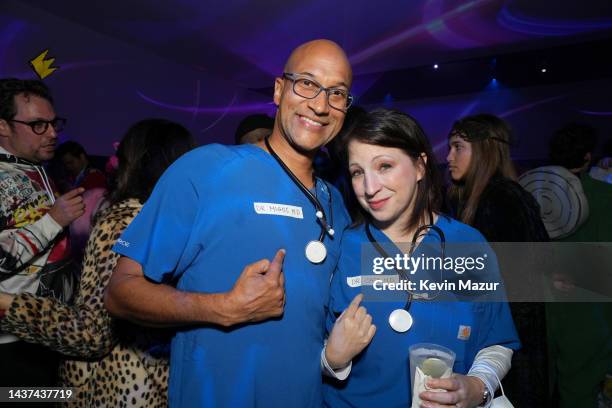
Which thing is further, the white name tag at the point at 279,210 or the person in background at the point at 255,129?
the person in background at the point at 255,129

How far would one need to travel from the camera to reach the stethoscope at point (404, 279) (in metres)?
1.38

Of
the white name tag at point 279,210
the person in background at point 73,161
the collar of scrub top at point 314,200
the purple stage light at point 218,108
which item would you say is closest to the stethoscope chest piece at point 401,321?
the collar of scrub top at point 314,200

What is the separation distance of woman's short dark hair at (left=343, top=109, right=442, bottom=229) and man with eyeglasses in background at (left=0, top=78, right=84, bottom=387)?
5.33 feet

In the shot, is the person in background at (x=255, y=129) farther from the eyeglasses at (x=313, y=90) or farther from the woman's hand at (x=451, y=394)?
the woman's hand at (x=451, y=394)

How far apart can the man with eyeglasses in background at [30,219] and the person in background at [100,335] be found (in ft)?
1.06

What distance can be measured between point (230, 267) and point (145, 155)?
999 mm

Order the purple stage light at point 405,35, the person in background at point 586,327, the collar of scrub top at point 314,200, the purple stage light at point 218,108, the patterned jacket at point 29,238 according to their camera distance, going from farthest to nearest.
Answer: the purple stage light at point 218,108
the purple stage light at point 405,35
the person in background at point 586,327
the patterned jacket at point 29,238
the collar of scrub top at point 314,200

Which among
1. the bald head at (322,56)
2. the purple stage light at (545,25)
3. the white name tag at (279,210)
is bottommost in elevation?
the white name tag at (279,210)

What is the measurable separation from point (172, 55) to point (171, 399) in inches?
300

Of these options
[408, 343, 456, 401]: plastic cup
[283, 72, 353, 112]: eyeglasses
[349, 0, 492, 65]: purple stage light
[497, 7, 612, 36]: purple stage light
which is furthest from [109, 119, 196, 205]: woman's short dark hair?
[497, 7, 612, 36]: purple stage light

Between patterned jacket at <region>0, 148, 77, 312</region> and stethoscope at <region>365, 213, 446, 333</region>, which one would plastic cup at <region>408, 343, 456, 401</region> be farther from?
patterned jacket at <region>0, 148, 77, 312</region>

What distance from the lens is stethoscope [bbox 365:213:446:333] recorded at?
4.53 feet

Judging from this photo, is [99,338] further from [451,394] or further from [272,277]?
[451,394]

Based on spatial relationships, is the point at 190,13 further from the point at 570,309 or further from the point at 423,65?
the point at 570,309
